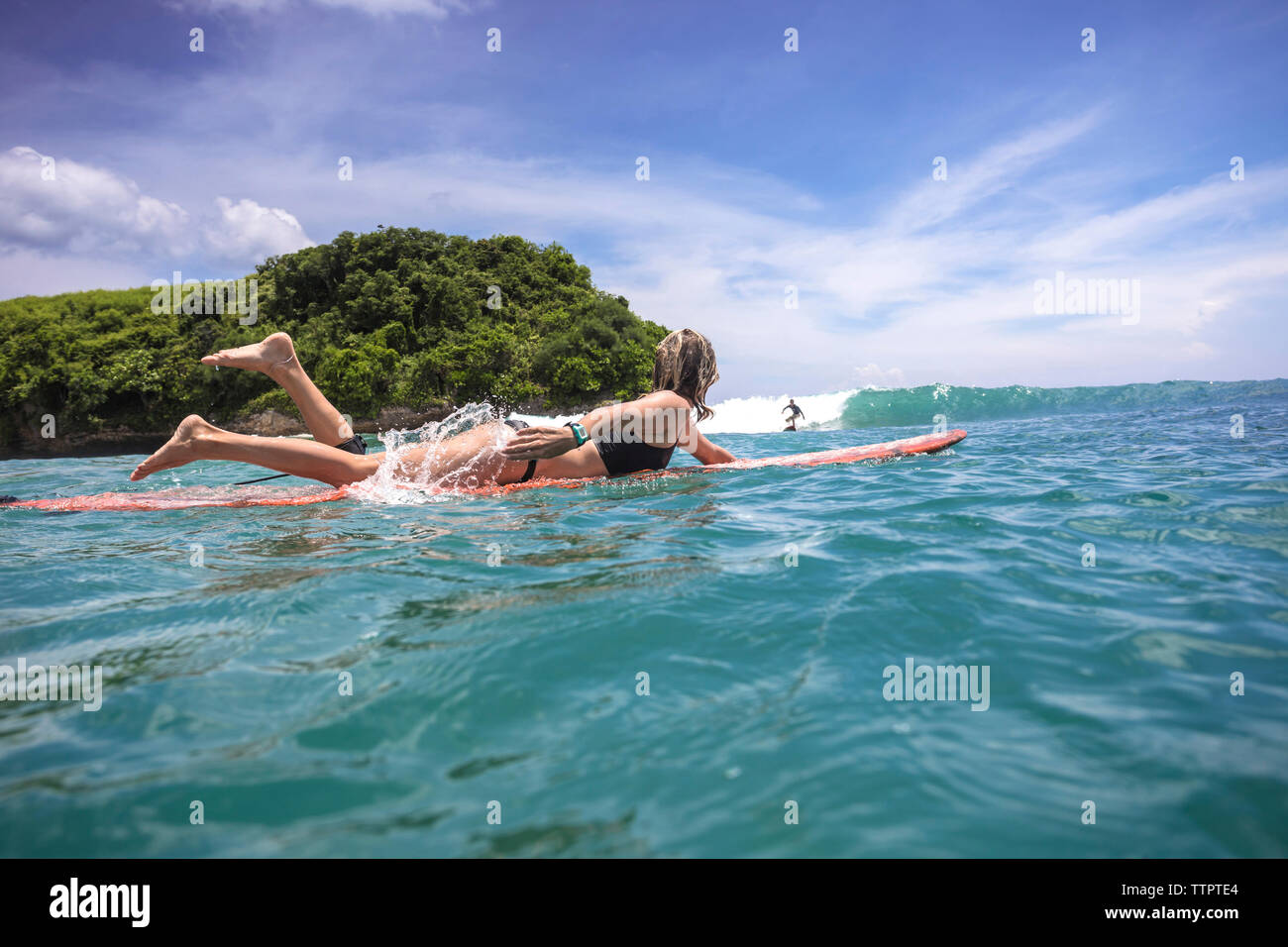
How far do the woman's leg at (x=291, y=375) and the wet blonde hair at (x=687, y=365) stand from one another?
2.65m

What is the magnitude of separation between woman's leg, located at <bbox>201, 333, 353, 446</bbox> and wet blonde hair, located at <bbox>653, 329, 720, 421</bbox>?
8.69 ft

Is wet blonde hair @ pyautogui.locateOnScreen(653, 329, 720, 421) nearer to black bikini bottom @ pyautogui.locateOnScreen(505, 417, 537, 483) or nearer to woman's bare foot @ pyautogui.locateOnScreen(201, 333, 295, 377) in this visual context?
black bikini bottom @ pyautogui.locateOnScreen(505, 417, 537, 483)

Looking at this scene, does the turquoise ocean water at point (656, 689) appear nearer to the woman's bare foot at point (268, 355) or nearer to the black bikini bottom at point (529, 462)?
the black bikini bottom at point (529, 462)

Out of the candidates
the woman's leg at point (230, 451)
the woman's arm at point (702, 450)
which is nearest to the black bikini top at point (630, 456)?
the woman's arm at point (702, 450)

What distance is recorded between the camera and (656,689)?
2.15 metres

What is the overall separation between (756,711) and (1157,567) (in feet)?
8.81

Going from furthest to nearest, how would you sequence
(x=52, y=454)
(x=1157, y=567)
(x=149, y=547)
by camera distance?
(x=52, y=454) < (x=149, y=547) < (x=1157, y=567)

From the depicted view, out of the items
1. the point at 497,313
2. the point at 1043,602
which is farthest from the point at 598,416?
the point at 497,313

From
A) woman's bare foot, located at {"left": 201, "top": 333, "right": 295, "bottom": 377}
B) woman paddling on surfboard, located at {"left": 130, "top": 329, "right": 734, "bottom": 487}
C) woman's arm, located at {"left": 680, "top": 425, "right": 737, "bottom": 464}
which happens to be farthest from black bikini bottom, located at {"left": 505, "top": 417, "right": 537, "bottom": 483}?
woman's bare foot, located at {"left": 201, "top": 333, "right": 295, "bottom": 377}

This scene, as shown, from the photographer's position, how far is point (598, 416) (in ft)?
18.3

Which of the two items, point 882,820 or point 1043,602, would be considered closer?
point 882,820

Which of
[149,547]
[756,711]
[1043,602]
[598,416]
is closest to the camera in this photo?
[756,711]
